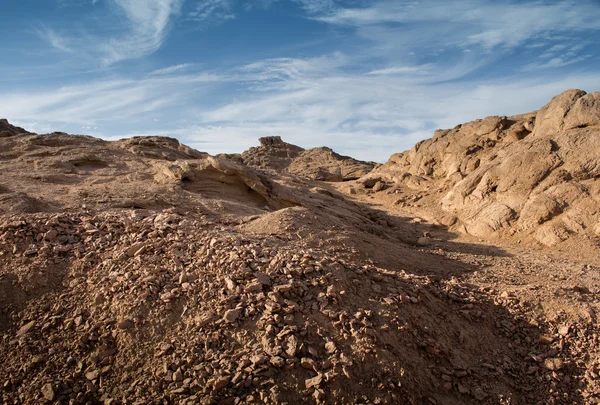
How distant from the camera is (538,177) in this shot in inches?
455

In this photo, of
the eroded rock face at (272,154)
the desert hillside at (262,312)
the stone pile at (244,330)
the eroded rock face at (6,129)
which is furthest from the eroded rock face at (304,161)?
the stone pile at (244,330)

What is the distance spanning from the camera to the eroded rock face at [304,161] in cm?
2580

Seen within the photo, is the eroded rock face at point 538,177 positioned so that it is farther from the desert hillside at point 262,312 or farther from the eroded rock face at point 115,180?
the eroded rock face at point 115,180

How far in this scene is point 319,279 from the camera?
16.5 ft

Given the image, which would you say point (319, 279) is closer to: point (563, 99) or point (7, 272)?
point (7, 272)

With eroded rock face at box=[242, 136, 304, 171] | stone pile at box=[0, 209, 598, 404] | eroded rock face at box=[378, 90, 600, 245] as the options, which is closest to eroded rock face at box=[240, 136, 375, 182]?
eroded rock face at box=[242, 136, 304, 171]

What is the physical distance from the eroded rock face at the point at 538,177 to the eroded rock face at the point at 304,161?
1032 cm

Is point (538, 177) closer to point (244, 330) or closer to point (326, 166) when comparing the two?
point (244, 330)

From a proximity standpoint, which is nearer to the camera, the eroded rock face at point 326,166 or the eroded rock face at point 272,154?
the eroded rock face at point 326,166

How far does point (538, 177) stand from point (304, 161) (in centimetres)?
2200

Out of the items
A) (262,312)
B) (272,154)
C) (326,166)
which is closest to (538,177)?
(262,312)

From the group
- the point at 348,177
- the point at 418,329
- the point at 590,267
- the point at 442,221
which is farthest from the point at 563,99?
the point at 348,177

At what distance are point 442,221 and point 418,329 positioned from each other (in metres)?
8.96

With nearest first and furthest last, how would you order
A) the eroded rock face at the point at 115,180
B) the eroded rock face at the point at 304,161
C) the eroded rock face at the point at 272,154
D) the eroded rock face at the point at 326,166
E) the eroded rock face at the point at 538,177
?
1. the eroded rock face at the point at 115,180
2. the eroded rock face at the point at 538,177
3. the eroded rock face at the point at 326,166
4. the eroded rock face at the point at 304,161
5. the eroded rock face at the point at 272,154
